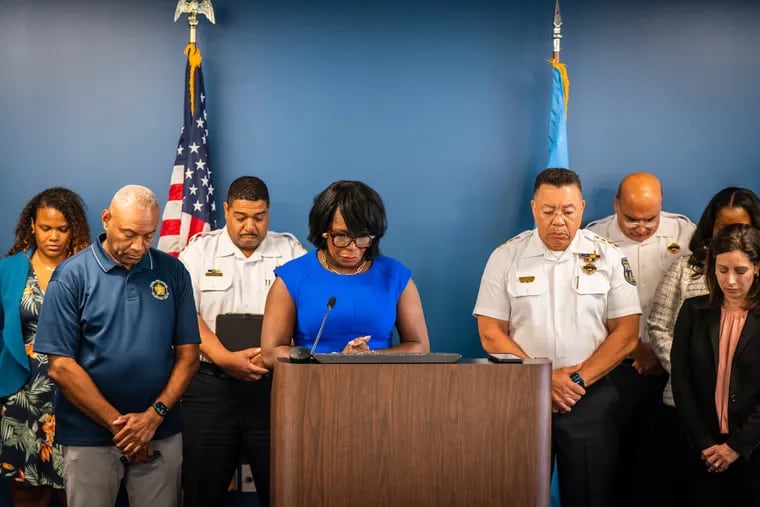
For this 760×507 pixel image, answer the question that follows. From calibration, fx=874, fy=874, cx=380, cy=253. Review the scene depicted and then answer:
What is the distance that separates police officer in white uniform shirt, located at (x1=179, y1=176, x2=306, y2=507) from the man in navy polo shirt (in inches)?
28.6

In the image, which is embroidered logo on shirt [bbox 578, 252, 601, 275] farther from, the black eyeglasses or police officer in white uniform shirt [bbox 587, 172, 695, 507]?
the black eyeglasses

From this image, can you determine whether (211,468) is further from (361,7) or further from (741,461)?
(361,7)

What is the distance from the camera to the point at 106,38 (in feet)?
15.7

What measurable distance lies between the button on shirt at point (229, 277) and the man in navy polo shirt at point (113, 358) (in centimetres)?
92

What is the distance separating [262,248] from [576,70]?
200 centimetres

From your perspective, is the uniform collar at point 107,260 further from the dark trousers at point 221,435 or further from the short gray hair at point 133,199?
Result: the dark trousers at point 221,435

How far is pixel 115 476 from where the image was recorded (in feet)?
10.2

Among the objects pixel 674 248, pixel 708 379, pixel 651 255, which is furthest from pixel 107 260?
pixel 674 248

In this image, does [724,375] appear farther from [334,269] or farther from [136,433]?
[136,433]

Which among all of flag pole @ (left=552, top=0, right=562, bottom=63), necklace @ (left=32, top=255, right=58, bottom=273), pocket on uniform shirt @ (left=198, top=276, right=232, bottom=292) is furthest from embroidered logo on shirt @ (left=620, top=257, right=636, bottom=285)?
necklace @ (left=32, top=255, right=58, bottom=273)

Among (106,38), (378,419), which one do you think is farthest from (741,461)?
(106,38)

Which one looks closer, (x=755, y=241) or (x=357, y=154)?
(x=755, y=241)

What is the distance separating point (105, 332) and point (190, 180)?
1646mm

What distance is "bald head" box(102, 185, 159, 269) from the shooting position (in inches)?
120
